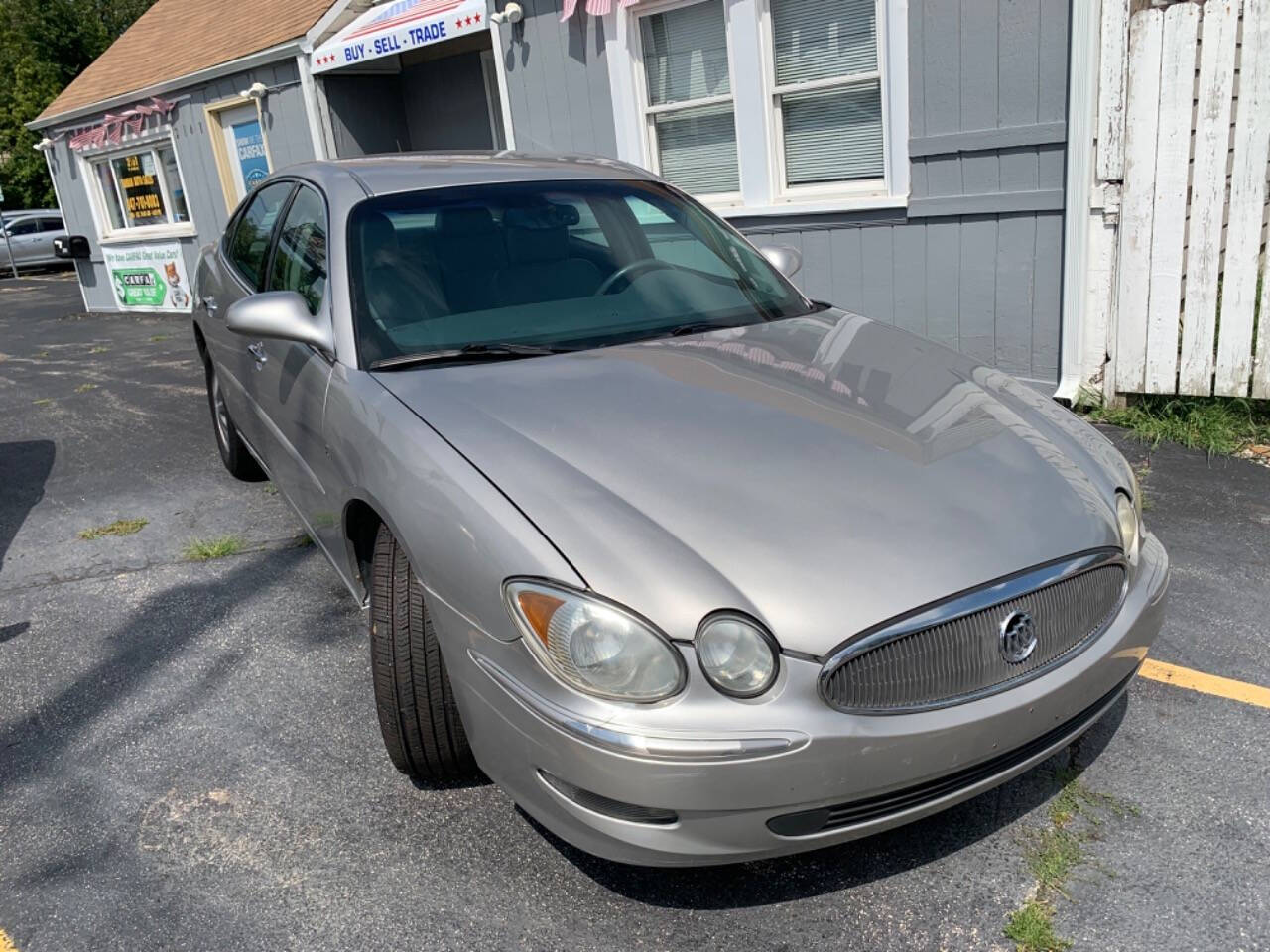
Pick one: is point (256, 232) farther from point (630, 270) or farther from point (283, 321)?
point (630, 270)

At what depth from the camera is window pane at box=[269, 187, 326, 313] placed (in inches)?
132

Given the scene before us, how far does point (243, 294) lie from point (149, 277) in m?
11.1

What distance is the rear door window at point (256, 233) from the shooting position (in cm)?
416

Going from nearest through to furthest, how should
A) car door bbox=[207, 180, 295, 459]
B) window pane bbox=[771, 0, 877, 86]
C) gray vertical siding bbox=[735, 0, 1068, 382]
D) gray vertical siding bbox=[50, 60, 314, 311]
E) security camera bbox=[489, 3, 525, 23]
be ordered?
car door bbox=[207, 180, 295, 459] < gray vertical siding bbox=[735, 0, 1068, 382] < window pane bbox=[771, 0, 877, 86] < security camera bbox=[489, 3, 525, 23] < gray vertical siding bbox=[50, 60, 314, 311]

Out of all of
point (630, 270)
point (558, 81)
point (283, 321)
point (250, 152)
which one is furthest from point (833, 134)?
point (250, 152)

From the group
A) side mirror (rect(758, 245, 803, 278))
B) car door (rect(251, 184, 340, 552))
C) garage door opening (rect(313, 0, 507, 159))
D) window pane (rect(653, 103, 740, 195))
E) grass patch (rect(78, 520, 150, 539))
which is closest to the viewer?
car door (rect(251, 184, 340, 552))

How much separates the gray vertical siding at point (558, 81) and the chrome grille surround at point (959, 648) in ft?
20.7

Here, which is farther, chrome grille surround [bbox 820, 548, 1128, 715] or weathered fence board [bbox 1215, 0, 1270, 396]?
weathered fence board [bbox 1215, 0, 1270, 396]

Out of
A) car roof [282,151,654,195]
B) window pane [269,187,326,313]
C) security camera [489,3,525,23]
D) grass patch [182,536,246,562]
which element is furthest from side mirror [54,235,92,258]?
window pane [269,187,326,313]

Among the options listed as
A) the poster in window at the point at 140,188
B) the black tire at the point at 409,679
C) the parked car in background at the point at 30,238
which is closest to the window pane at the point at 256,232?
the black tire at the point at 409,679

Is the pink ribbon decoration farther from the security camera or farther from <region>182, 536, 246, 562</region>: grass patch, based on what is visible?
<region>182, 536, 246, 562</region>: grass patch

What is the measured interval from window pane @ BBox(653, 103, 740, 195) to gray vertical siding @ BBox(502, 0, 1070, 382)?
30.3 inches

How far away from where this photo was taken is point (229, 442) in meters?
5.44

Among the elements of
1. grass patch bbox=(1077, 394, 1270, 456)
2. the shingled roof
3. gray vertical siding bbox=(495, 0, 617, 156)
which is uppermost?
the shingled roof
